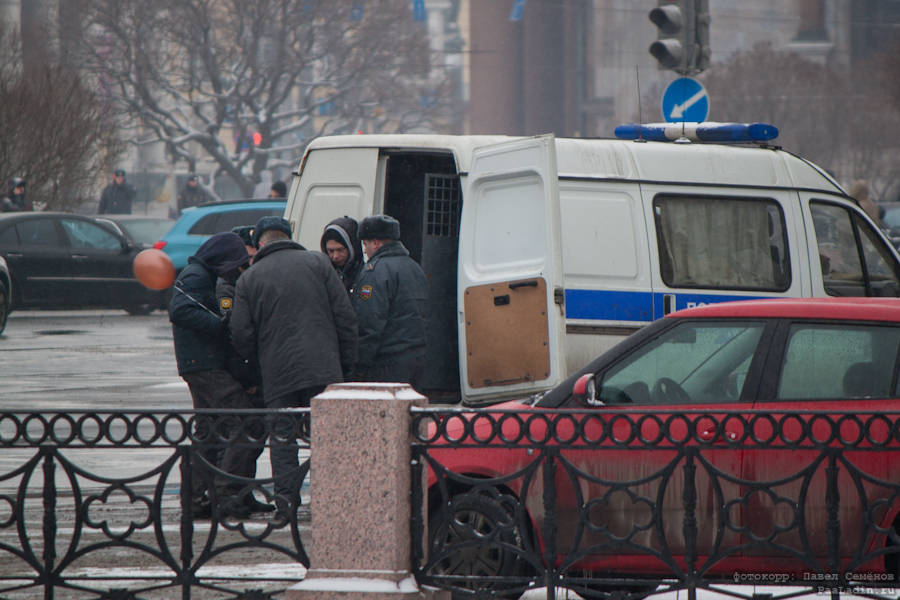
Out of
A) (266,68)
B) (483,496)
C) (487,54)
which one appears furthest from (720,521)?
(487,54)

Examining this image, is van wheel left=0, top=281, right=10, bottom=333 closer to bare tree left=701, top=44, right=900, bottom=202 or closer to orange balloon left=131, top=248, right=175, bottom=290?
orange balloon left=131, top=248, right=175, bottom=290

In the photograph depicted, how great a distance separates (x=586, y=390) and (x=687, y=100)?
8.15m

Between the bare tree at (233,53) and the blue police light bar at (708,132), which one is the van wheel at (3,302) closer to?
the blue police light bar at (708,132)

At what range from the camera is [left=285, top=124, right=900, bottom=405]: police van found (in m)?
9.85

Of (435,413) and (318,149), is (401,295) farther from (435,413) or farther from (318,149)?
(435,413)

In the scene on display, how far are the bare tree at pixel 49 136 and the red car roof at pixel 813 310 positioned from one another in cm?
2388

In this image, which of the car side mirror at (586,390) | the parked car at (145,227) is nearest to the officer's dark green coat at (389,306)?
the car side mirror at (586,390)

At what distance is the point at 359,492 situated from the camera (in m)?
5.63

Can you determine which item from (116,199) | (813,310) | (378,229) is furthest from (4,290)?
(116,199)

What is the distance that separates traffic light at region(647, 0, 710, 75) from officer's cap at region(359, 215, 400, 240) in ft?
16.4

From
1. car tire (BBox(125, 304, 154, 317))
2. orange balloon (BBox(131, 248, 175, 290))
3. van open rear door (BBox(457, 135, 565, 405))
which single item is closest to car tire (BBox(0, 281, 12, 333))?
car tire (BBox(125, 304, 154, 317))

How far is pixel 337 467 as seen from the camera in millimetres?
5633

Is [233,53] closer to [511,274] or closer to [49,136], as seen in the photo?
[49,136]

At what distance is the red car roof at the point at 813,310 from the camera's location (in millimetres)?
6348
